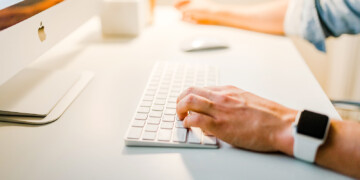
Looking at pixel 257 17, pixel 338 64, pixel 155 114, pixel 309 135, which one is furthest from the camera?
pixel 338 64

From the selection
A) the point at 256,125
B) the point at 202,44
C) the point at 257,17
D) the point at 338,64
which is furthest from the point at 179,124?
the point at 338,64

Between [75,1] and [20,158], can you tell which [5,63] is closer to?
[20,158]

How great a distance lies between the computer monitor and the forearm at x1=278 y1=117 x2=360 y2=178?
0.42 meters

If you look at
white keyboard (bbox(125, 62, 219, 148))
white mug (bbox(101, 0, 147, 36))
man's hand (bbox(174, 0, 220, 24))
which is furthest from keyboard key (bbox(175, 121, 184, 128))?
man's hand (bbox(174, 0, 220, 24))

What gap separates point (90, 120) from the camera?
1.84ft

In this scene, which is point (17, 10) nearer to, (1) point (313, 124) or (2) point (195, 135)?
(2) point (195, 135)

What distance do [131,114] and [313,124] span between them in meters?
0.30

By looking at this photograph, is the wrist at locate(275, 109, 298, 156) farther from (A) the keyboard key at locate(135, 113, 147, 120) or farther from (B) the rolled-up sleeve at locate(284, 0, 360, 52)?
(B) the rolled-up sleeve at locate(284, 0, 360, 52)

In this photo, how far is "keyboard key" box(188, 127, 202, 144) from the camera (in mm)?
487

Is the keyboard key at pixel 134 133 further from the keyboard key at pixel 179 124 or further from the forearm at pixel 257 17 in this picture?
the forearm at pixel 257 17

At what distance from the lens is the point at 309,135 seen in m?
0.44

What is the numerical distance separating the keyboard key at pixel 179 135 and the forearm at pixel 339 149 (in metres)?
0.14

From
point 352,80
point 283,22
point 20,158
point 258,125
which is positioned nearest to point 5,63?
point 20,158

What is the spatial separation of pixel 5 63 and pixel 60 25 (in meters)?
0.19
